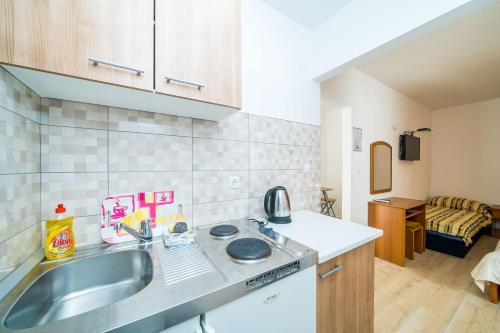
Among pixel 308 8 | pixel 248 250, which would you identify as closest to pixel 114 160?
pixel 248 250

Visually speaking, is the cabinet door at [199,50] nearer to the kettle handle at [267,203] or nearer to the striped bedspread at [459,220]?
the kettle handle at [267,203]

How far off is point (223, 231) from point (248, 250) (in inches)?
10.4

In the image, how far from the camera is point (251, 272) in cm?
64

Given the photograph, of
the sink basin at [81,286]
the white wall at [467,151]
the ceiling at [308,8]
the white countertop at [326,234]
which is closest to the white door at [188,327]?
the sink basin at [81,286]

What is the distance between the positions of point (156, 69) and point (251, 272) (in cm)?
81

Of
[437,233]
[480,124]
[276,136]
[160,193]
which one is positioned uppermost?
→ [480,124]

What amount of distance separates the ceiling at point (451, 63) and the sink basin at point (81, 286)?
9.86ft

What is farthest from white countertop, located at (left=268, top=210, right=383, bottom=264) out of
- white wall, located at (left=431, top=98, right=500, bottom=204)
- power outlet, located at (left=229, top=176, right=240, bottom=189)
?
white wall, located at (left=431, top=98, right=500, bottom=204)

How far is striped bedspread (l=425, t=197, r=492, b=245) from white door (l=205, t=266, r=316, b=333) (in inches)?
120

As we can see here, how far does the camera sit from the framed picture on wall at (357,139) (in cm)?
235

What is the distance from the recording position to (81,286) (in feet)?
2.40

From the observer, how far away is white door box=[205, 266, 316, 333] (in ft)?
1.89

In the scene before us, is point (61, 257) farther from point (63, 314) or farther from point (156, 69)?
point (156, 69)

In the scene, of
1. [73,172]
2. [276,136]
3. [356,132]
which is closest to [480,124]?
[356,132]
